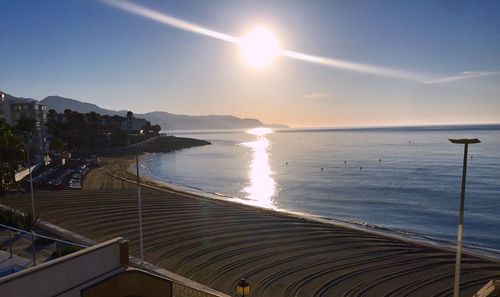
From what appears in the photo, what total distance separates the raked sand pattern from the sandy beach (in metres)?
0.05

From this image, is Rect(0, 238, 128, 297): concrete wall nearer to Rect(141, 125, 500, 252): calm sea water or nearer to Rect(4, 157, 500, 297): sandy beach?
Rect(4, 157, 500, 297): sandy beach

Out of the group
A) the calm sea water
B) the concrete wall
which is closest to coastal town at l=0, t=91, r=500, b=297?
the concrete wall

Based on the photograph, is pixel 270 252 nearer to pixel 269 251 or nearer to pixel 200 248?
pixel 269 251

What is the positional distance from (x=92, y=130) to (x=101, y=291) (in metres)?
124

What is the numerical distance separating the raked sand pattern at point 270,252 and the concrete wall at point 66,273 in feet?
30.0

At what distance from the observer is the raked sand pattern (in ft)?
58.7

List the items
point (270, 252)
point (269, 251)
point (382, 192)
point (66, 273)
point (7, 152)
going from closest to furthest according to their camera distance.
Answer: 1. point (66, 273)
2. point (270, 252)
3. point (269, 251)
4. point (7, 152)
5. point (382, 192)

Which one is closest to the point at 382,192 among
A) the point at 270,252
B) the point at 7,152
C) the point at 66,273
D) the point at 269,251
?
the point at 269,251

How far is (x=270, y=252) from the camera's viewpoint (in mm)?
21828

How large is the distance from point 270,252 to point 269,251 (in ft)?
0.64

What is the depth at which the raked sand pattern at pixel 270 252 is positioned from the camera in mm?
17906

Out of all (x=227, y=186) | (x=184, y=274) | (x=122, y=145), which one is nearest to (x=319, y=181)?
(x=227, y=186)

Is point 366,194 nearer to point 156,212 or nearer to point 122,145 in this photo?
point 156,212

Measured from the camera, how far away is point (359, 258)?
21.7 meters
